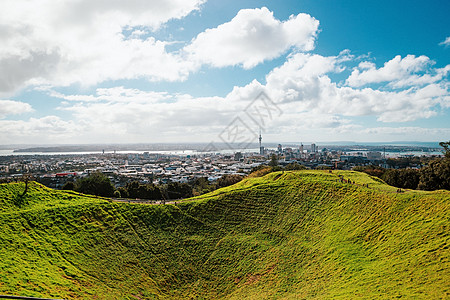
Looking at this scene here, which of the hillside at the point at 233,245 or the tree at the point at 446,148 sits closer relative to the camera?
the hillside at the point at 233,245

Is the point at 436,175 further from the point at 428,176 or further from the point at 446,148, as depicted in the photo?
the point at 446,148

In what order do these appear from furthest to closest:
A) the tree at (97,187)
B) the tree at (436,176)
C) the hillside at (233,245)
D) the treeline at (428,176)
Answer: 1. the tree at (97,187)
2. the treeline at (428,176)
3. the tree at (436,176)
4. the hillside at (233,245)

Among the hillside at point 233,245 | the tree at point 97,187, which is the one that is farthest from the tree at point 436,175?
the tree at point 97,187

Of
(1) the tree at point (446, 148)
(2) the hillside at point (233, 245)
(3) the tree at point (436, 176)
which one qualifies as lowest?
(2) the hillside at point (233, 245)

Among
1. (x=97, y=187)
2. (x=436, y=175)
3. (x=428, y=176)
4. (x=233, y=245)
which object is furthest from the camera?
(x=97, y=187)

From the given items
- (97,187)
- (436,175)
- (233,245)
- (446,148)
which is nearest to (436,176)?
(436,175)

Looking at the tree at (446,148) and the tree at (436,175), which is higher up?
the tree at (446,148)

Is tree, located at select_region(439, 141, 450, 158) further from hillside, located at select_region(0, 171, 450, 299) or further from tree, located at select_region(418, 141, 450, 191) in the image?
hillside, located at select_region(0, 171, 450, 299)

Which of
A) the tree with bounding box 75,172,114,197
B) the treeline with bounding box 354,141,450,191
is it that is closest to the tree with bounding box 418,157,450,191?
the treeline with bounding box 354,141,450,191

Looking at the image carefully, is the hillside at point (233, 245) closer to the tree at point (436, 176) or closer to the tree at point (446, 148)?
the tree at point (436, 176)
